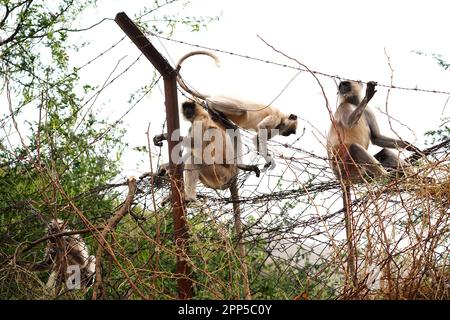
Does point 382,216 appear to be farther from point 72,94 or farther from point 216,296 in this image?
point 72,94

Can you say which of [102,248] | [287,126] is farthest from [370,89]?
A: [102,248]

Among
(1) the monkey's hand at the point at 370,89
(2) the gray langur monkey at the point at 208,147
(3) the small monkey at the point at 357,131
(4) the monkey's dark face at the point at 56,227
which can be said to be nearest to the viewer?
(4) the monkey's dark face at the point at 56,227

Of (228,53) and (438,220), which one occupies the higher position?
(228,53)

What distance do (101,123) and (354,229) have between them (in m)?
5.31

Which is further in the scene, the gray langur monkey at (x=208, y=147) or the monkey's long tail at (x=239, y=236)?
the gray langur monkey at (x=208, y=147)

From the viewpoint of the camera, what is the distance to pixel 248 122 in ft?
29.6

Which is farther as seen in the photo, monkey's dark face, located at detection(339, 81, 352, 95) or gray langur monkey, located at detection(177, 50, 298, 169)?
gray langur monkey, located at detection(177, 50, 298, 169)

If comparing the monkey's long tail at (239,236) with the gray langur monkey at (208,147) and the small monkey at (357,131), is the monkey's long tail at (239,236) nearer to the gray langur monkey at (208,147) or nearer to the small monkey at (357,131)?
the gray langur monkey at (208,147)

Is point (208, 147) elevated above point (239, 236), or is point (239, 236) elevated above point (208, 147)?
point (208, 147)

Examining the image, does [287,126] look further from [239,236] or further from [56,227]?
[56,227]

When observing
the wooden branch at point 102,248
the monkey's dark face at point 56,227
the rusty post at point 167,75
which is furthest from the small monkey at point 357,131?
the wooden branch at point 102,248

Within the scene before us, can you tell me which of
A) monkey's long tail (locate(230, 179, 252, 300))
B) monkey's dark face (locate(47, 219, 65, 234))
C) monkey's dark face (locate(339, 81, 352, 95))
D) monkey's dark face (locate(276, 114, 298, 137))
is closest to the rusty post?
monkey's long tail (locate(230, 179, 252, 300))

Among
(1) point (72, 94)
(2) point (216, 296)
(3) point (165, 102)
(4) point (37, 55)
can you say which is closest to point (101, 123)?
(1) point (72, 94)

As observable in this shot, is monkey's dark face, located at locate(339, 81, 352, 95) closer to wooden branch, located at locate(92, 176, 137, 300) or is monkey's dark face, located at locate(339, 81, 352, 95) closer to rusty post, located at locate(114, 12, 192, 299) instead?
rusty post, located at locate(114, 12, 192, 299)
